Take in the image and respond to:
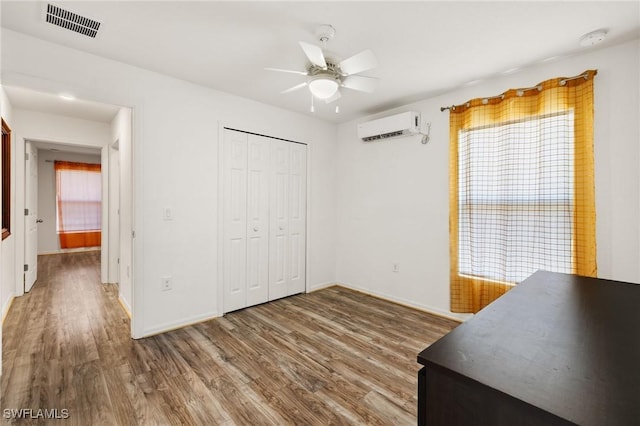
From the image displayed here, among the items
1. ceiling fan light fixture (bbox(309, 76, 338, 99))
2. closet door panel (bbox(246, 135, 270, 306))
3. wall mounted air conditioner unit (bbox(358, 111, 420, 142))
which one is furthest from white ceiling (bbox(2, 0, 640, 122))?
closet door panel (bbox(246, 135, 270, 306))

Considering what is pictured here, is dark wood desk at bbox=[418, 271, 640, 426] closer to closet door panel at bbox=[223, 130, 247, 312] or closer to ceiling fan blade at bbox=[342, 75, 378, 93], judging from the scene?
ceiling fan blade at bbox=[342, 75, 378, 93]

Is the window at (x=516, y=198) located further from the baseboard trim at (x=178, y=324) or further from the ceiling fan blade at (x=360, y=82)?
the baseboard trim at (x=178, y=324)

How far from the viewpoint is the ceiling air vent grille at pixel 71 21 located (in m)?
1.85

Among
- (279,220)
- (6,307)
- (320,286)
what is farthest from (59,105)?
(320,286)

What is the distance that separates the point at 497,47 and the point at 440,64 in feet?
1.41

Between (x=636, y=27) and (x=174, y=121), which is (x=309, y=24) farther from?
(x=636, y=27)

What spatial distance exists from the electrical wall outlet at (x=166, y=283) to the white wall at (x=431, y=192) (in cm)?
237

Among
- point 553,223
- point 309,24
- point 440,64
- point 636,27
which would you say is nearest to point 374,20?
point 309,24

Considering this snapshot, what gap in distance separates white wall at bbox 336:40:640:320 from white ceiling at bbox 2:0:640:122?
8.5 inches

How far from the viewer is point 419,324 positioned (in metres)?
3.00

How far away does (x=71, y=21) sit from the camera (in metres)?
1.94

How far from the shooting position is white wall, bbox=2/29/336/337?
89.3 inches

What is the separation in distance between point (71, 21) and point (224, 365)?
2642 millimetres

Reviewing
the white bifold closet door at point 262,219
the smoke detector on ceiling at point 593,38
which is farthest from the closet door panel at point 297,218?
the smoke detector on ceiling at point 593,38
